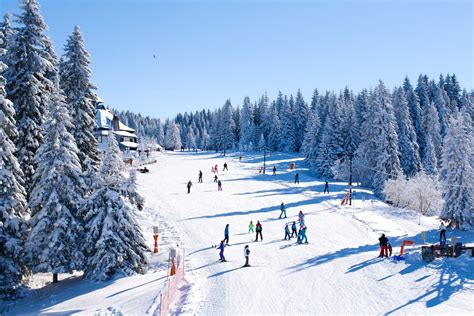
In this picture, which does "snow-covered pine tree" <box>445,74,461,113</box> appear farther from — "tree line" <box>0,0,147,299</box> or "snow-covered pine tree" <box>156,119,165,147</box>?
"tree line" <box>0,0,147,299</box>

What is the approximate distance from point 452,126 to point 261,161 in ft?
156

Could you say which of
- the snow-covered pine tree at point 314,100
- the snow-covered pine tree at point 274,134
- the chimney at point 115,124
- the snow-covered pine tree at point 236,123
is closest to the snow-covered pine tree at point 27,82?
the chimney at point 115,124

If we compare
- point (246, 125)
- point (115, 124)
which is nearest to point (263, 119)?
point (246, 125)

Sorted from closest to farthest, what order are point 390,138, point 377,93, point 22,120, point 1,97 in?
point 1,97 → point 22,120 → point 390,138 → point 377,93

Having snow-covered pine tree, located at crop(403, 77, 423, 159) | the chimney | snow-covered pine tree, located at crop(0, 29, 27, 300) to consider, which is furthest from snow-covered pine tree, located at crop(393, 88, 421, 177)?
snow-covered pine tree, located at crop(0, 29, 27, 300)

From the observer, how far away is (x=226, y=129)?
363ft

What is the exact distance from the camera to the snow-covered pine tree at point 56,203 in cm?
2062

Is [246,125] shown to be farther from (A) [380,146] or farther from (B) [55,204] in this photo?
(B) [55,204]

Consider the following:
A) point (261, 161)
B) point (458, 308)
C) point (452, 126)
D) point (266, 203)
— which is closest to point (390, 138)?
point (452, 126)

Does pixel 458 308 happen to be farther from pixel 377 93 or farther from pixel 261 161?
pixel 261 161

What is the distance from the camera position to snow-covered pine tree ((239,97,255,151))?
108750 millimetres

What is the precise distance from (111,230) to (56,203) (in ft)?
11.2

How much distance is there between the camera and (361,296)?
684 inches

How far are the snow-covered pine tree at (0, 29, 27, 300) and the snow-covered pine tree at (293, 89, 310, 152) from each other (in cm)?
8221
